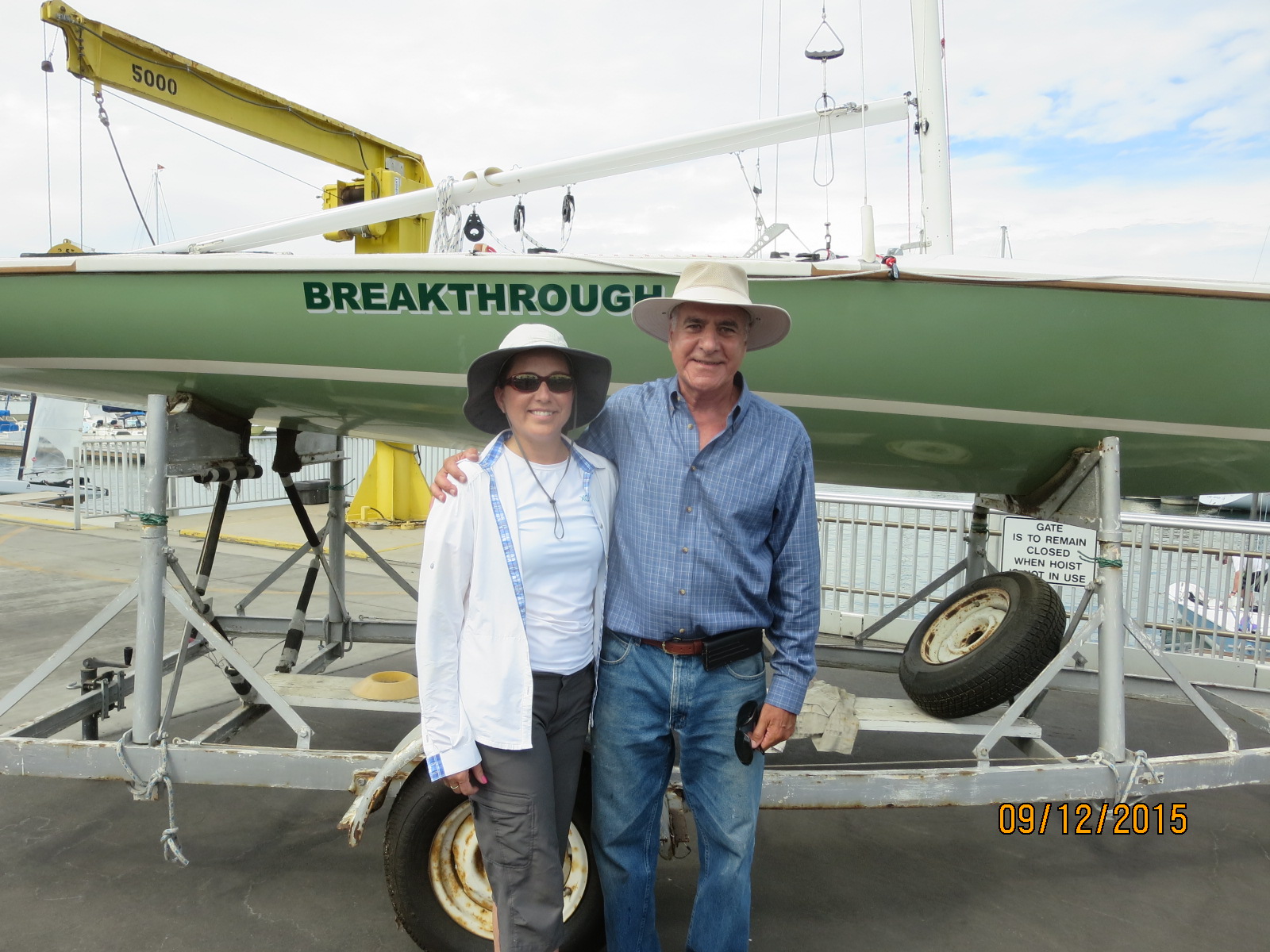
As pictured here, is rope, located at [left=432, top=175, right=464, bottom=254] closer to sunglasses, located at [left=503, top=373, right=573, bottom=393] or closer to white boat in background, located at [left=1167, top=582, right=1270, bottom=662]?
sunglasses, located at [left=503, top=373, right=573, bottom=393]

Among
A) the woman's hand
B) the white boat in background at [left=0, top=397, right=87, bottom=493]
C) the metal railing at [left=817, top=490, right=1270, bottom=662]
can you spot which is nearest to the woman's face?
the woman's hand

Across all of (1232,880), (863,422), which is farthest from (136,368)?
(1232,880)

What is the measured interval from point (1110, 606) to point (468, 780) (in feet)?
7.57

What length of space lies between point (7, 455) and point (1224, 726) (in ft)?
175

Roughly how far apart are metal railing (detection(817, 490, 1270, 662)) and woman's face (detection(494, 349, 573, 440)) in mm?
3281

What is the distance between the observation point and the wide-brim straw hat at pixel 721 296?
1.99 meters

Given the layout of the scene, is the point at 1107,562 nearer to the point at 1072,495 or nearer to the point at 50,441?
the point at 1072,495

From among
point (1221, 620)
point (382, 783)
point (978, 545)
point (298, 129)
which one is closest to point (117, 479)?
point (298, 129)

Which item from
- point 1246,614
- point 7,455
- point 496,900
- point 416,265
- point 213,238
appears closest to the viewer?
point 496,900

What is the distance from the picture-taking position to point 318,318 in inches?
125

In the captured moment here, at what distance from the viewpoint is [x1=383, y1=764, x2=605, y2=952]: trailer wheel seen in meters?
2.43

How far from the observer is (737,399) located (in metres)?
2.07

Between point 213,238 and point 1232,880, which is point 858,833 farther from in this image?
point 213,238

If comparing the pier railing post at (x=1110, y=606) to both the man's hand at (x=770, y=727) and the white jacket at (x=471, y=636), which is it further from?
the white jacket at (x=471, y=636)
